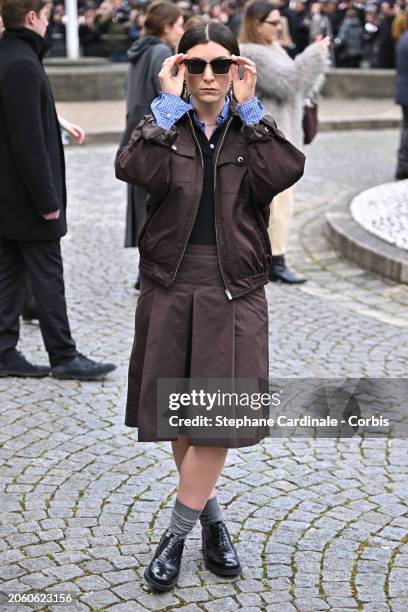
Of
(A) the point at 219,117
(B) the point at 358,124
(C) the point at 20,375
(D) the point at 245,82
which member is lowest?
(B) the point at 358,124

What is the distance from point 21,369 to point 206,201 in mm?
2462

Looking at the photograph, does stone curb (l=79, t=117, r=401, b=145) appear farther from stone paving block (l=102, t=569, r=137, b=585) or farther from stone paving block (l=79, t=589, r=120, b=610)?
stone paving block (l=79, t=589, r=120, b=610)

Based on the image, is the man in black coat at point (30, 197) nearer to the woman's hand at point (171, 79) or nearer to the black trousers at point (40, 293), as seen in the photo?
the black trousers at point (40, 293)

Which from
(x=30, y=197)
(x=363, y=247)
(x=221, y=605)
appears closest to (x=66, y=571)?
(x=221, y=605)

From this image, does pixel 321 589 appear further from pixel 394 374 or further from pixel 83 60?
pixel 83 60

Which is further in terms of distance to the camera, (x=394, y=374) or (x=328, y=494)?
(x=394, y=374)

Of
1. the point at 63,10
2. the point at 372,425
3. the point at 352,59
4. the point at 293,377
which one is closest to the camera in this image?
the point at 372,425

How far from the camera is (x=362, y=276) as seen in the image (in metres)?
7.65

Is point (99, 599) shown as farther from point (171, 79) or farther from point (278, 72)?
point (278, 72)

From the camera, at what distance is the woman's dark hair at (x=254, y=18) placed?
709cm

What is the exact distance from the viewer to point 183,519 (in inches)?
135

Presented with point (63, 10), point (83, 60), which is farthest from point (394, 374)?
point (63, 10)

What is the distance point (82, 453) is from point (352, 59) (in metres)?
19.4

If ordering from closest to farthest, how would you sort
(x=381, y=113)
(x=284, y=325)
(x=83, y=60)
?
(x=284, y=325)
(x=381, y=113)
(x=83, y=60)
